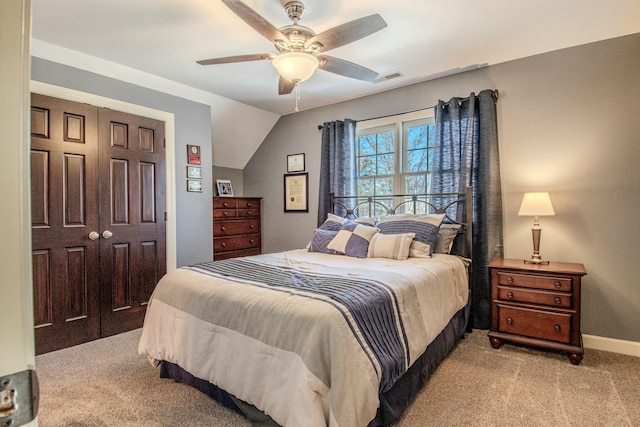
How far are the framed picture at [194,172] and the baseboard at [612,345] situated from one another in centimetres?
410

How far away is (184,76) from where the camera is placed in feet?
11.5

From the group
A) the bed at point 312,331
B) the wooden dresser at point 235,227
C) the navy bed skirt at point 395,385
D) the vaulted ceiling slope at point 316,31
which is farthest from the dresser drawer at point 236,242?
the navy bed skirt at point 395,385

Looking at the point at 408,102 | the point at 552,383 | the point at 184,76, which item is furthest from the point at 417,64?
the point at 552,383

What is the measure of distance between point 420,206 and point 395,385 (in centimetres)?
231

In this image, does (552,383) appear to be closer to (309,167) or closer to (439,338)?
(439,338)

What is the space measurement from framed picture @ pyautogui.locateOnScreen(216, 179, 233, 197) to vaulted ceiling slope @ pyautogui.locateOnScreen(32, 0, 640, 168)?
147cm

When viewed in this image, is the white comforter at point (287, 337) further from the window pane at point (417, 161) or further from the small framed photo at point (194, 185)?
the small framed photo at point (194, 185)

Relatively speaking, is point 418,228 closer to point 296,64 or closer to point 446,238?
point 446,238

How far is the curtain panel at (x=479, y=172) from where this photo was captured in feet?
A: 10.4

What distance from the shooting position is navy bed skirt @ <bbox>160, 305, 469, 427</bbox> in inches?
66.2

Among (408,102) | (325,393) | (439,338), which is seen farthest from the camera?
(408,102)

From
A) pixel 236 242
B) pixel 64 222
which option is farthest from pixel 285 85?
pixel 236 242

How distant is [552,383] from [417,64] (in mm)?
2826

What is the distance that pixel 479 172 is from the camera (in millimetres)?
3252
